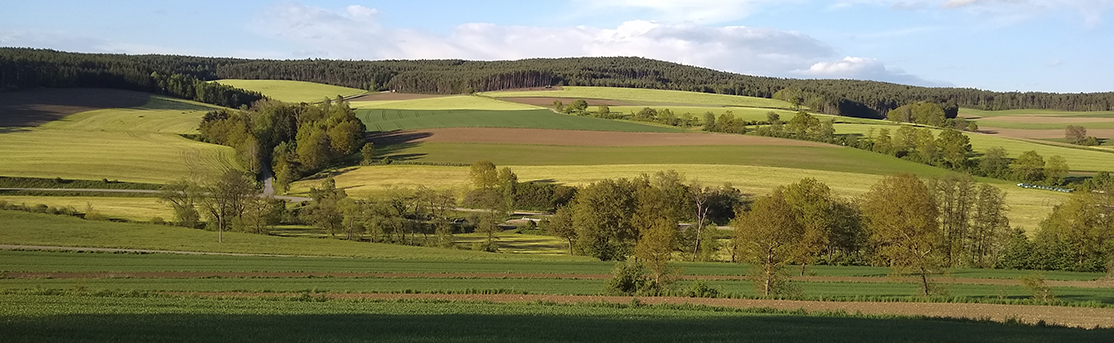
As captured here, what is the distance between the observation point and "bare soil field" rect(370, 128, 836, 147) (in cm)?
10500

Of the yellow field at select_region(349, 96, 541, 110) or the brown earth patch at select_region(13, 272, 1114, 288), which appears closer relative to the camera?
the brown earth patch at select_region(13, 272, 1114, 288)

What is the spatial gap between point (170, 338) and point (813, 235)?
3497 cm

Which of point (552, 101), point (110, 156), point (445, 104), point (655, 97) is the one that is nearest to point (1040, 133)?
point (655, 97)

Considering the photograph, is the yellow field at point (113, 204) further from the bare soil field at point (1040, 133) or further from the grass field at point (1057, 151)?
the bare soil field at point (1040, 133)

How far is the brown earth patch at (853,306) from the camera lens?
96.3ft

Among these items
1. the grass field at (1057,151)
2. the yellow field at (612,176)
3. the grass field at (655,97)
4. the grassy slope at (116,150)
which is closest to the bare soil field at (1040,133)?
the grass field at (1057,151)

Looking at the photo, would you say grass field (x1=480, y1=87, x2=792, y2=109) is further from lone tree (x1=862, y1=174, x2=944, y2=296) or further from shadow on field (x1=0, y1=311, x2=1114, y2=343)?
shadow on field (x1=0, y1=311, x2=1114, y2=343)

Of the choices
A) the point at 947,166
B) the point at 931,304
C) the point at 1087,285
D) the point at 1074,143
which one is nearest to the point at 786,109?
the point at 1074,143

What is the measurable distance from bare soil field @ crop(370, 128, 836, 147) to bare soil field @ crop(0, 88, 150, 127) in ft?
167

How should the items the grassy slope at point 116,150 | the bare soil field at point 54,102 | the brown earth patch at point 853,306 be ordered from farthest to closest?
the bare soil field at point 54,102 → the grassy slope at point 116,150 → the brown earth patch at point 853,306

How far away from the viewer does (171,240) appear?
179 ft

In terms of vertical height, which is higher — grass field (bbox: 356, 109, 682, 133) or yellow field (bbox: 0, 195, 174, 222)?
grass field (bbox: 356, 109, 682, 133)

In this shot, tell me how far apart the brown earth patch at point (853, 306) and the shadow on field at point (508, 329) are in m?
4.88

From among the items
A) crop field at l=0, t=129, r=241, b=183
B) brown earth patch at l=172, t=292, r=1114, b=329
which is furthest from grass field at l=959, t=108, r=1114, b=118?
crop field at l=0, t=129, r=241, b=183
